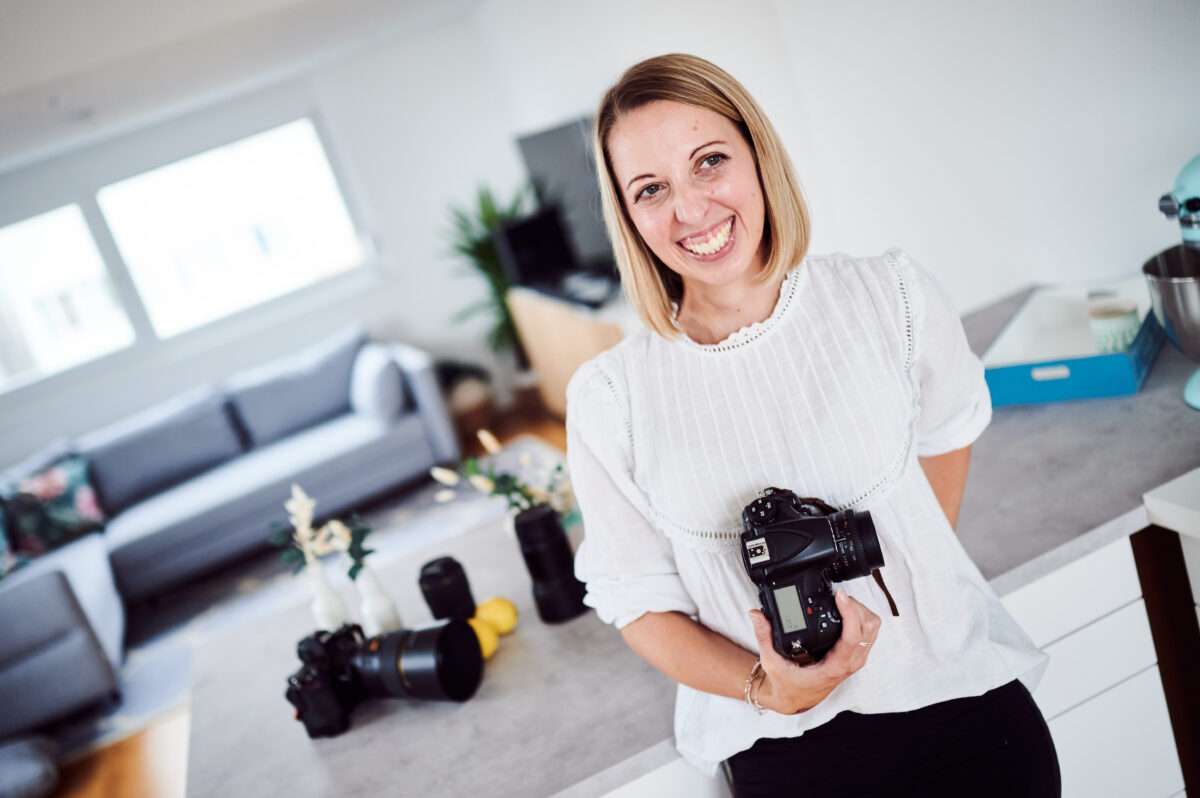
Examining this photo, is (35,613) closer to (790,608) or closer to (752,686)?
(752,686)

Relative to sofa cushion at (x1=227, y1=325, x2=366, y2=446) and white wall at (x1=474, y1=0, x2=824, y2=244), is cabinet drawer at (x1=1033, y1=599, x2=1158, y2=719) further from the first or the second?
sofa cushion at (x1=227, y1=325, x2=366, y2=446)

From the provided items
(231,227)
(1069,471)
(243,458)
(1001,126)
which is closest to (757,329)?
(1069,471)

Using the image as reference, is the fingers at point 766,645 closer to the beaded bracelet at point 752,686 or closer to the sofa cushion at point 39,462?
the beaded bracelet at point 752,686

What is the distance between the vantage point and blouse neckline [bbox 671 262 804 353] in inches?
41.1

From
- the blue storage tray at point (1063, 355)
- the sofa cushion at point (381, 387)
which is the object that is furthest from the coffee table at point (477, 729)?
the sofa cushion at point (381, 387)

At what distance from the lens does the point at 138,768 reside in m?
2.86

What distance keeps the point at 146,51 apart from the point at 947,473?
10.0ft

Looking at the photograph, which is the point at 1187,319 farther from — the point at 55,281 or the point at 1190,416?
the point at 55,281

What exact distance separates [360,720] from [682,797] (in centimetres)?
53

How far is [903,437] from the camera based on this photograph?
3.33 feet

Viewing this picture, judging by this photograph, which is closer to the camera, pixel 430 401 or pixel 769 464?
pixel 769 464

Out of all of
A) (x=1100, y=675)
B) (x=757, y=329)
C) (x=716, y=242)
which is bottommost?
(x=1100, y=675)

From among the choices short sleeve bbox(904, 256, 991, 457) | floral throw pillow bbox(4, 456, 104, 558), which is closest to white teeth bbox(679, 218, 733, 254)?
short sleeve bbox(904, 256, 991, 457)

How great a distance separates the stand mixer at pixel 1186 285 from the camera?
128cm
